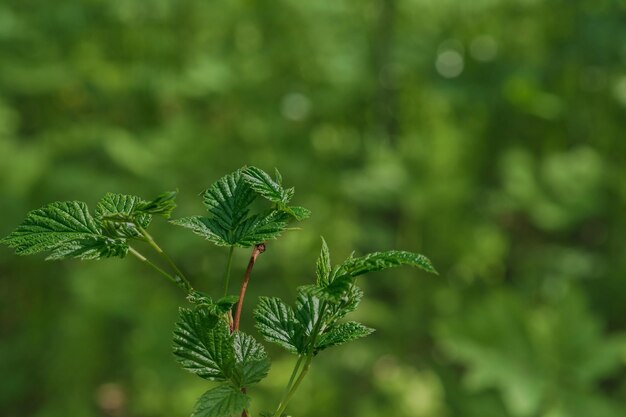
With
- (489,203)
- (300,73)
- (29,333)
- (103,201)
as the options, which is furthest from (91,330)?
(103,201)

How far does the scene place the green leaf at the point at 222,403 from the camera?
38cm

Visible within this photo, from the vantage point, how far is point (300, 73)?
2.39 meters

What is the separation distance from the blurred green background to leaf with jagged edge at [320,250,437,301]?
1.43m

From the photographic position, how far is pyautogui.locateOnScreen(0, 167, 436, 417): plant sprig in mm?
391

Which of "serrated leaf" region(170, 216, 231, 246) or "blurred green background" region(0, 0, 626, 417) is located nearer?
"serrated leaf" region(170, 216, 231, 246)

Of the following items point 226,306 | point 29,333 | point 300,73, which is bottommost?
point 226,306

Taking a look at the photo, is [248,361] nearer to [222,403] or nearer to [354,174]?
[222,403]

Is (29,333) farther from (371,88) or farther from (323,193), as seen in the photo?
(371,88)

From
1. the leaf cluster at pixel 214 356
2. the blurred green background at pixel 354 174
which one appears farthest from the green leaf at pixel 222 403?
the blurred green background at pixel 354 174

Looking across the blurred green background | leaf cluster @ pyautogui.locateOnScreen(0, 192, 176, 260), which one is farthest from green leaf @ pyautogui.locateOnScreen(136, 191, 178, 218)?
the blurred green background

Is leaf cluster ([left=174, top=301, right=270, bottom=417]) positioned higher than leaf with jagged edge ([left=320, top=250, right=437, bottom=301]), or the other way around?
leaf with jagged edge ([left=320, top=250, right=437, bottom=301])

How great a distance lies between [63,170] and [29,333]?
423mm

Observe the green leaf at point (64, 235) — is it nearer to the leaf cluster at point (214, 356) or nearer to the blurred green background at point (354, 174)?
the leaf cluster at point (214, 356)

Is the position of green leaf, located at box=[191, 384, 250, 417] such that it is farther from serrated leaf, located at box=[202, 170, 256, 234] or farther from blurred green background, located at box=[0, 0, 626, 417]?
blurred green background, located at box=[0, 0, 626, 417]
